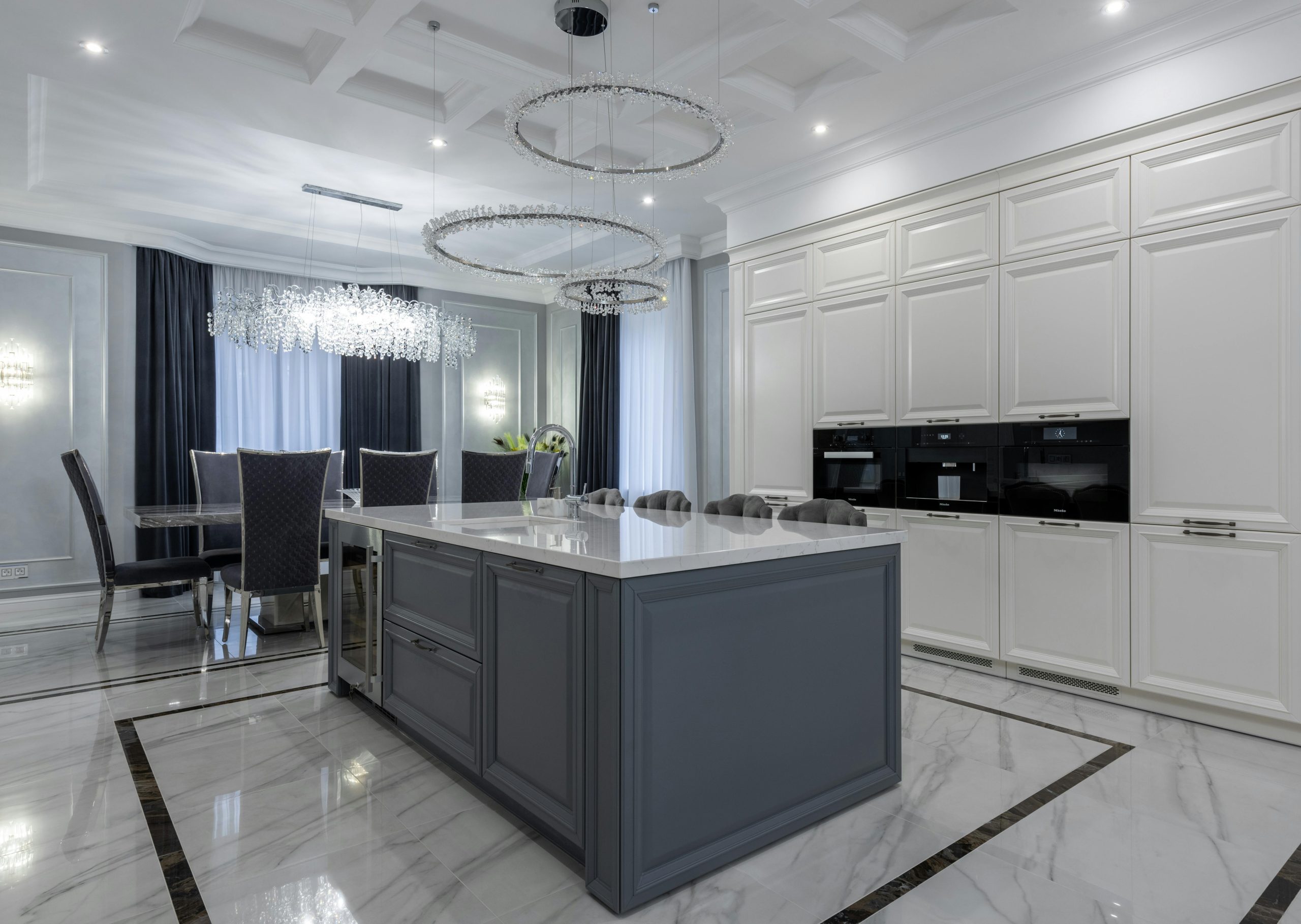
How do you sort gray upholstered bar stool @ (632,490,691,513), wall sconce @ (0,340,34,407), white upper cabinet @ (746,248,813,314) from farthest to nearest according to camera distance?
wall sconce @ (0,340,34,407), white upper cabinet @ (746,248,813,314), gray upholstered bar stool @ (632,490,691,513)

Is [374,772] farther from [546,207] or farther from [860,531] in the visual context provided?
[546,207]

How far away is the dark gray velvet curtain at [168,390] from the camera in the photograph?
5.71 meters

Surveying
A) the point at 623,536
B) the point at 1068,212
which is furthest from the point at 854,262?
the point at 623,536

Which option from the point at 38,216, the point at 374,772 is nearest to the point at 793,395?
the point at 374,772

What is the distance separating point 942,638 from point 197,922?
10.8 ft

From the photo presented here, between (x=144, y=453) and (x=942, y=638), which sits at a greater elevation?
(x=144, y=453)

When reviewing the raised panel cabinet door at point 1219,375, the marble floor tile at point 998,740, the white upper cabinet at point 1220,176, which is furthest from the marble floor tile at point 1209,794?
the white upper cabinet at point 1220,176

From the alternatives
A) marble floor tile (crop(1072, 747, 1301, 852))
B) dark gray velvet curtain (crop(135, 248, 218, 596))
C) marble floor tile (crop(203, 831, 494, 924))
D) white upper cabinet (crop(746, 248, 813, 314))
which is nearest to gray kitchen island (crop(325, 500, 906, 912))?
marble floor tile (crop(203, 831, 494, 924))

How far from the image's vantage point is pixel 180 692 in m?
3.35

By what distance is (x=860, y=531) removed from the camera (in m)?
2.27

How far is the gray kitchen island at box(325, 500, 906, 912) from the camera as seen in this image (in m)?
1.70

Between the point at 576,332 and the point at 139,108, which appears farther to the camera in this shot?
the point at 576,332

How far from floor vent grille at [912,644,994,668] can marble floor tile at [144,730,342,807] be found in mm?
2856

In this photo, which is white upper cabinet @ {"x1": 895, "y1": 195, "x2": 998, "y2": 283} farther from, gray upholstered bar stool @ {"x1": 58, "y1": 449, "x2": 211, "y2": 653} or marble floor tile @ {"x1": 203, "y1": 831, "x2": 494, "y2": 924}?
gray upholstered bar stool @ {"x1": 58, "y1": 449, "x2": 211, "y2": 653}
